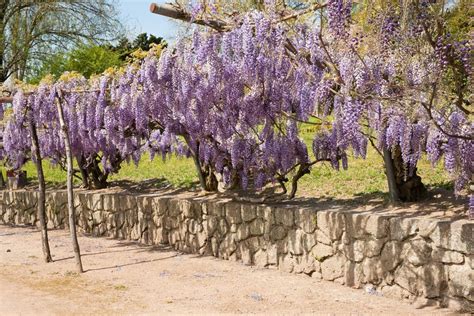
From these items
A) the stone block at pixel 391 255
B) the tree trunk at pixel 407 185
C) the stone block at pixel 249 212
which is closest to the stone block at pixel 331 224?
the stone block at pixel 391 255

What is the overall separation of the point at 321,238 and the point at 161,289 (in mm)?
Result: 1785

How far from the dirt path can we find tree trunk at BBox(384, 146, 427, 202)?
1.30 meters

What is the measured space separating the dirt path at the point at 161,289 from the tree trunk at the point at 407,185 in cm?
130

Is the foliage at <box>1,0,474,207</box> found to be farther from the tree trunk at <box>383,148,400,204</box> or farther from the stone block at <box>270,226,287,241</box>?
the stone block at <box>270,226,287,241</box>

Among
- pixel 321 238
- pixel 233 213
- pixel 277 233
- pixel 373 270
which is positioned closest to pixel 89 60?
pixel 233 213

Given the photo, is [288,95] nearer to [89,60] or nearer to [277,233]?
[277,233]

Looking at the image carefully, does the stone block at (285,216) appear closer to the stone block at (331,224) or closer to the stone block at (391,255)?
the stone block at (331,224)

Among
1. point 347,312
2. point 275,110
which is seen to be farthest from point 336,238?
point 275,110

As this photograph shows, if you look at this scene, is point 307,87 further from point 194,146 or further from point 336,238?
point 194,146

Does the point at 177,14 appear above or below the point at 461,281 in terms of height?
above

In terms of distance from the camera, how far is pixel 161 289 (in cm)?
719

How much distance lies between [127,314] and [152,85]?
3.81 meters

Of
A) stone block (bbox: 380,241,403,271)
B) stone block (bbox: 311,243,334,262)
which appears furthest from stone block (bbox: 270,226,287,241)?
stone block (bbox: 380,241,403,271)

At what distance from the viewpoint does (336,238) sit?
23.6 ft
